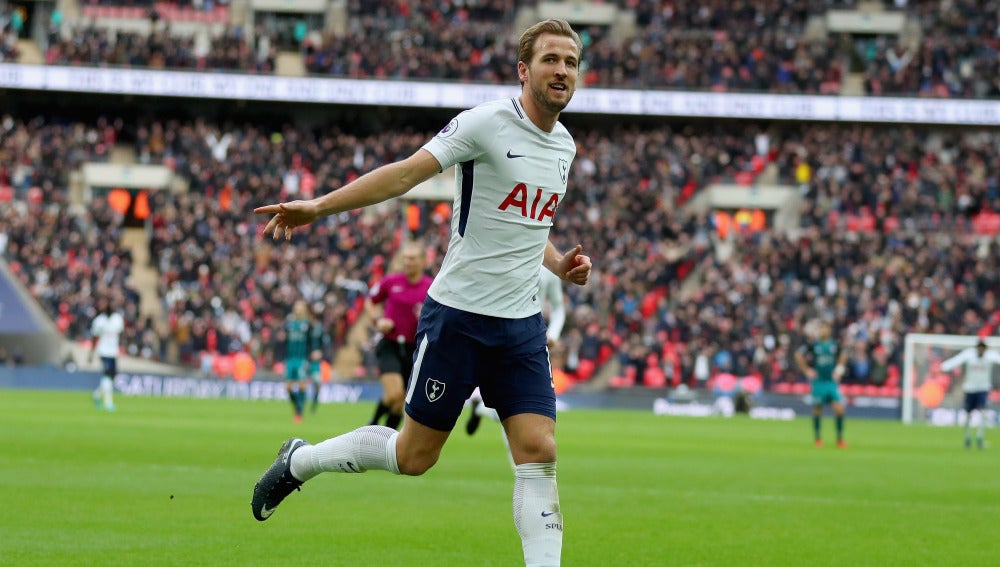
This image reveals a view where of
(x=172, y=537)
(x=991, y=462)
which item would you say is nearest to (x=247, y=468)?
(x=172, y=537)

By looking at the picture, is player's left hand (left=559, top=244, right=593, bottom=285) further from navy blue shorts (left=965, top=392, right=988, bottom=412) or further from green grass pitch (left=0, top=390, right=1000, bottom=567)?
navy blue shorts (left=965, top=392, right=988, bottom=412)

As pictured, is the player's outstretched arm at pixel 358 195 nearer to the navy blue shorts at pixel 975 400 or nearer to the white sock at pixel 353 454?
the white sock at pixel 353 454

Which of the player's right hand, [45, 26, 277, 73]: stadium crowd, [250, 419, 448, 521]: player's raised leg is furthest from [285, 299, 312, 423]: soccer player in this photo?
[45, 26, 277, 73]: stadium crowd

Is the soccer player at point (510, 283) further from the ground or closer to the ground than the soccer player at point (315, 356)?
further from the ground

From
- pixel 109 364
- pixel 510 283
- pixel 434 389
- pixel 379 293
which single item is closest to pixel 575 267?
pixel 510 283

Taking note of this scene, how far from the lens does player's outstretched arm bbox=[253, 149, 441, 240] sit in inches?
246

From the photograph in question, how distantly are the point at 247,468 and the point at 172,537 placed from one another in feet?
19.7

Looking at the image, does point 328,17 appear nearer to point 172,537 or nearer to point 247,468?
point 247,468

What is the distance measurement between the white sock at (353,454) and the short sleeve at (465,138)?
4.86 ft

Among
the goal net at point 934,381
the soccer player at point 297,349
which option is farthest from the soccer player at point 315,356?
the goal net at point 934,381

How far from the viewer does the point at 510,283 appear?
7047mm

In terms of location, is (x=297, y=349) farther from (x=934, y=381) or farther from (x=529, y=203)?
(x=529, y=203)

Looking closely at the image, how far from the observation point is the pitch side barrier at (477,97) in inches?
2076

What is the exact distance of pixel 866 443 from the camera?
27156mm
